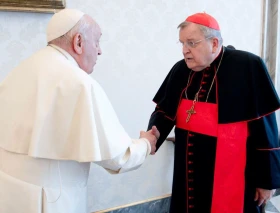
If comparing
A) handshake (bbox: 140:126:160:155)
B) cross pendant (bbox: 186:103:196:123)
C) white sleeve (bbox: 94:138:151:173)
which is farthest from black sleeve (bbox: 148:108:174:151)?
white sleeve (bbox: 94:138:151:173)

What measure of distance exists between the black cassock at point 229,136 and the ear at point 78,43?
71 centimetres

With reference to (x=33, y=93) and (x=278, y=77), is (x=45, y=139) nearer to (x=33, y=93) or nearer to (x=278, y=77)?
(x=33, y=93)

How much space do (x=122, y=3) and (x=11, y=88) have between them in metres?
1.34

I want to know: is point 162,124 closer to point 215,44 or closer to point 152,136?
point 152,136

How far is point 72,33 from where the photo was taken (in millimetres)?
1366

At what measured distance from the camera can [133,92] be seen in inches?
100.0

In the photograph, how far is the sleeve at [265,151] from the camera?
5.17 feet

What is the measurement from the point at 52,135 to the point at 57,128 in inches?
1.5

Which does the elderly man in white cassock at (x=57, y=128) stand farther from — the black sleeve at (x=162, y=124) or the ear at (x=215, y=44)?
the ear at (x=215, y=44)

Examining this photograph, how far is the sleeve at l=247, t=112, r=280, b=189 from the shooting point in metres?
1.58

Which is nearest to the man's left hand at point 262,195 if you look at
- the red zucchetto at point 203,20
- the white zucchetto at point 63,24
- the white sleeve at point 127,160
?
the white sleeve at point 127,160

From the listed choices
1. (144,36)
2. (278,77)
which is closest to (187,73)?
(144,36)

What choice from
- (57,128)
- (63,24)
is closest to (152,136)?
(57,128)

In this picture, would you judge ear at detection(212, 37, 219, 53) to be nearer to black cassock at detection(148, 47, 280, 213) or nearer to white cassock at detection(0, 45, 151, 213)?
black cassock at detection(148, 47, 280, 213)
